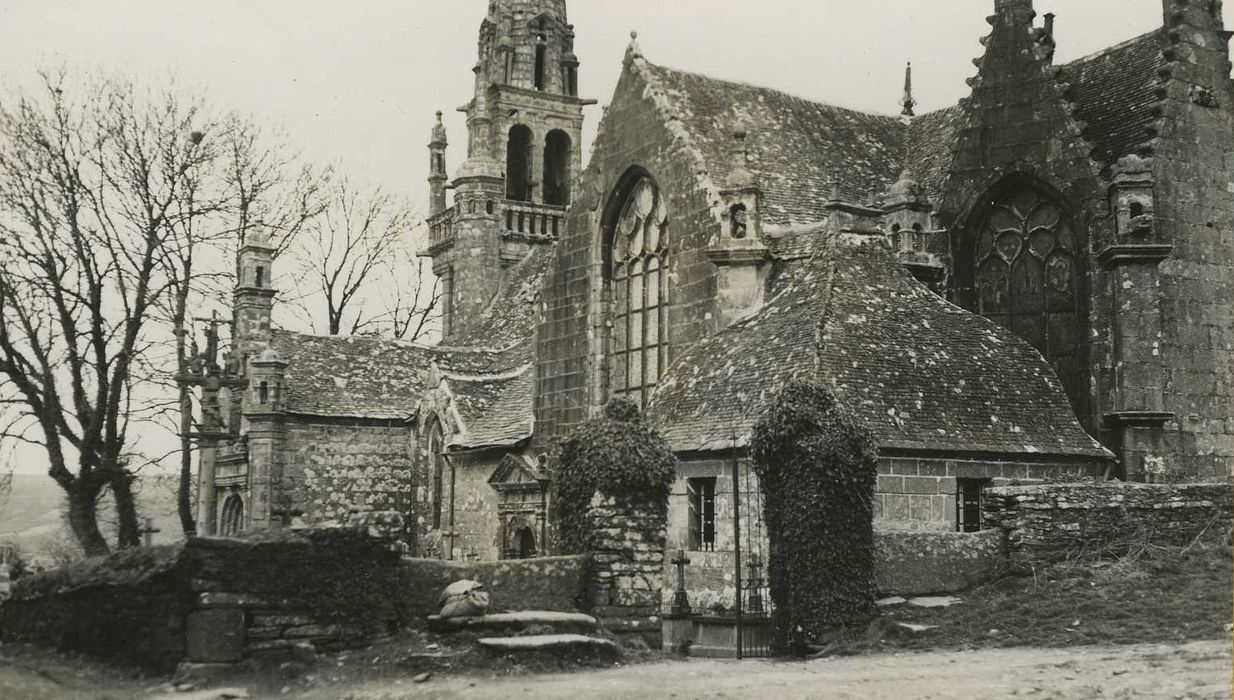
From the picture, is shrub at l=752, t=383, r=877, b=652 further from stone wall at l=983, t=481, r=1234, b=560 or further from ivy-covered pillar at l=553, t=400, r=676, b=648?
stone wall at l=983, t=481, r=1234, b=560

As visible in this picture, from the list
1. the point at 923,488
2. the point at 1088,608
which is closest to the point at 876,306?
the point at 923,488

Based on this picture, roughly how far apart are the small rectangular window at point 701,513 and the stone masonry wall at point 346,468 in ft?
48.5

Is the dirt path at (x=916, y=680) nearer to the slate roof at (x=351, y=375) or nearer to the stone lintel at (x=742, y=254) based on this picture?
the stone lintel at (x=742, y=254)

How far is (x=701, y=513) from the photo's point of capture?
73.0 feet

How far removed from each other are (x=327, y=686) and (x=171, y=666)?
1.54 meters

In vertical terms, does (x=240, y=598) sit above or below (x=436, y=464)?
below

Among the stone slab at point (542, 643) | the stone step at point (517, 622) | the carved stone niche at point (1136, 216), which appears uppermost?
the carved stone niche at point (1136, 216)

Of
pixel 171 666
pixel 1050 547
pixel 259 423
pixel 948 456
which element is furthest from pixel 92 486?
pixel 1050 547

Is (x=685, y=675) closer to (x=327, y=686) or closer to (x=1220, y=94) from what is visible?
(x=327, y=686)

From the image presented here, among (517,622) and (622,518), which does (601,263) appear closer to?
(622,518)

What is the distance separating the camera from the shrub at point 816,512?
17297mm

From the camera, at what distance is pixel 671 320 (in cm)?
2767

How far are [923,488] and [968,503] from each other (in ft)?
3.59

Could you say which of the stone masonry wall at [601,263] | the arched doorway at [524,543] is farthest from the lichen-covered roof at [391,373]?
the arched doorway at [524,543]
